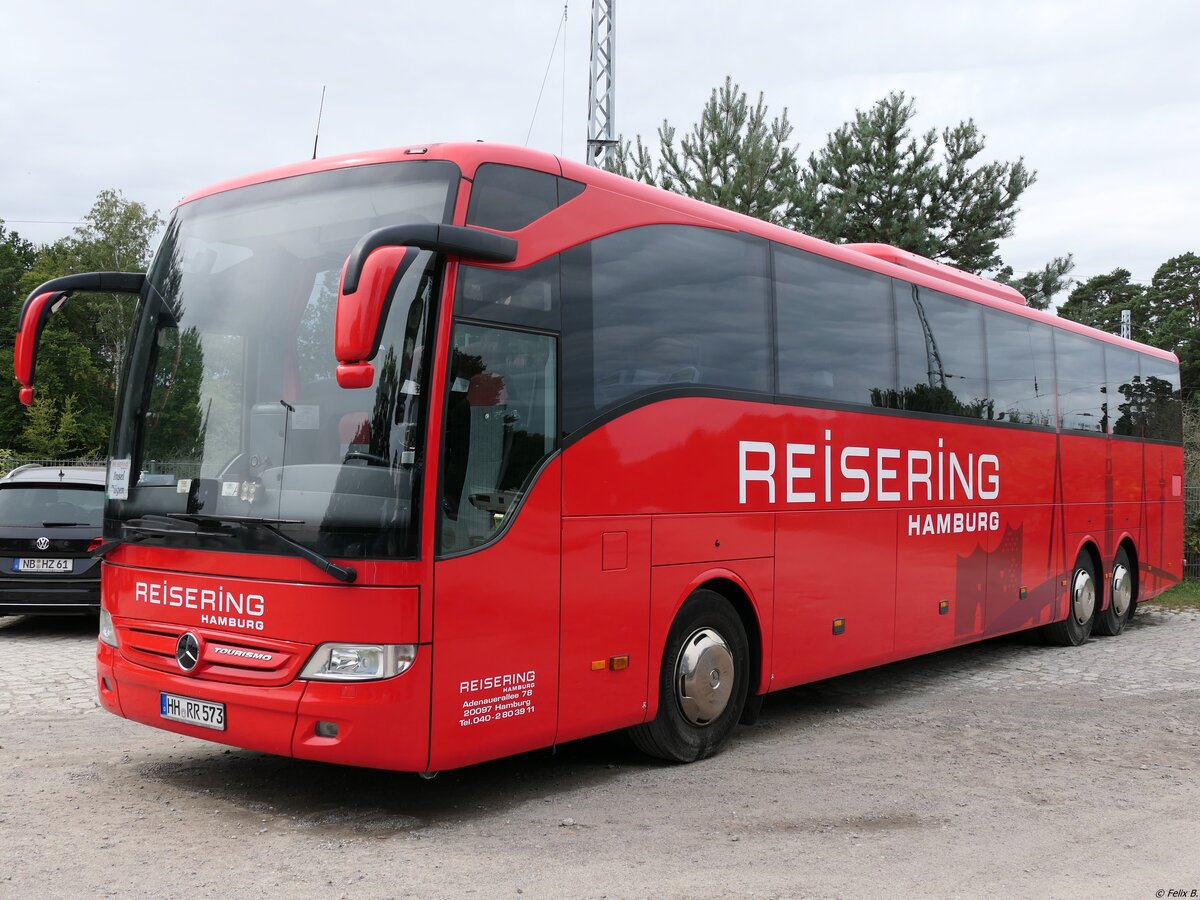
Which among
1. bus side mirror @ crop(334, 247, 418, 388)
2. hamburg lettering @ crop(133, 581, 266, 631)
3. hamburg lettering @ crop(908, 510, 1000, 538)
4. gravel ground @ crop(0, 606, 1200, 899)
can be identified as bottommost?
gravel ground @ crop(0, 606, 1200, 899)

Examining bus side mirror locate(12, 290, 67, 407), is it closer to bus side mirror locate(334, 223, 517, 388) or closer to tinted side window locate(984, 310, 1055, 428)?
bus side mirror locate(334, 223, 517, 388)

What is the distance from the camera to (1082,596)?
1352 cm

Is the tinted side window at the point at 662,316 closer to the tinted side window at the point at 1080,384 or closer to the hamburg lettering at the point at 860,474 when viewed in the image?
the hamburg lettering at the point at 860,474

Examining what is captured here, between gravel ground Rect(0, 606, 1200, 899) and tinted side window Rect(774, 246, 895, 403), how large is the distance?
2553 mm

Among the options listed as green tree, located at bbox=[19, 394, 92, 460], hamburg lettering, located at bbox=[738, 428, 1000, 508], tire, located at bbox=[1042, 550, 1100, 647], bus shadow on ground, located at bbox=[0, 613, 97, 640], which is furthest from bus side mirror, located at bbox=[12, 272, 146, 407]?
green tree, located at bbox=[19, 394, 92, 460]

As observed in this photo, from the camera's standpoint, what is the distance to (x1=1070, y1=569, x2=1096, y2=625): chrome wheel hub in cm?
1329

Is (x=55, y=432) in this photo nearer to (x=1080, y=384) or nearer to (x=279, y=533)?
(x=1080, y=384)

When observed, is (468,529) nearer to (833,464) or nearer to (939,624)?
(833,464)

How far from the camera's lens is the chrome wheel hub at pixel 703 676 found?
23.9ft

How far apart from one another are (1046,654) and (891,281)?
17.7 feet

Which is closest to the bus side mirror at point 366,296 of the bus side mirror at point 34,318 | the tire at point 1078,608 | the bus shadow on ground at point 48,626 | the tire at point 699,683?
the bus side mirror at point 34,318

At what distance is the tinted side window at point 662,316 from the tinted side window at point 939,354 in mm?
2054

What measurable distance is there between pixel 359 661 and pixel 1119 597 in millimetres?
11778

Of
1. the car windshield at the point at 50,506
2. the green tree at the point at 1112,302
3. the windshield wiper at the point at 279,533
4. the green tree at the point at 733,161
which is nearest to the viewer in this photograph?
the windshield wiper at the point at 279,533
